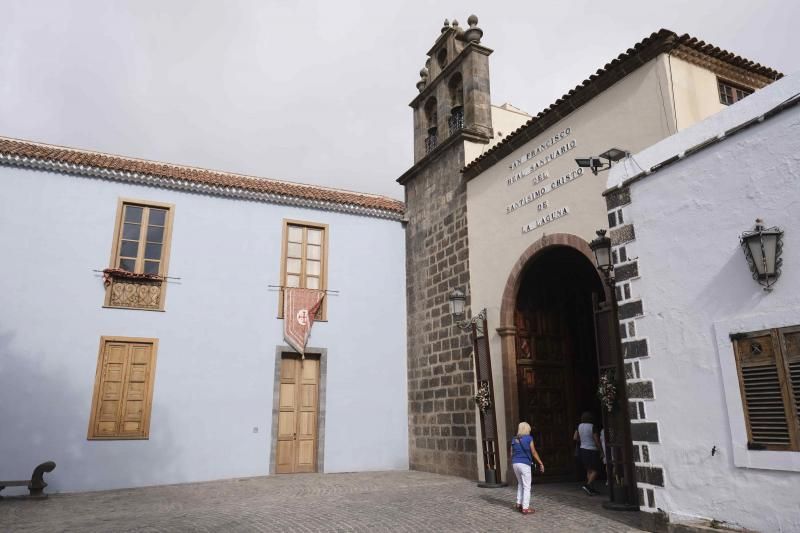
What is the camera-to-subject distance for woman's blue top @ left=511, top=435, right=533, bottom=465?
280 inches

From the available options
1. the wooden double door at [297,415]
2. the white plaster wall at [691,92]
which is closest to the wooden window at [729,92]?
the white plaster wall at [691,92]

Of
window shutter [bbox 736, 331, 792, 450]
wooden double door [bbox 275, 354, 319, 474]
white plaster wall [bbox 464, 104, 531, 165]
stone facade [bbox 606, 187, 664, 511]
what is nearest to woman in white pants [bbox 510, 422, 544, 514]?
stone facade [bbox 606, 187, 664, 511]

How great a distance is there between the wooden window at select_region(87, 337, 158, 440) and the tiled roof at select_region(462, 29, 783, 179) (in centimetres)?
761

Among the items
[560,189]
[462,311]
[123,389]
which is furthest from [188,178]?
A: [560,189]

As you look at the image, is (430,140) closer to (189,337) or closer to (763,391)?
(189,337)

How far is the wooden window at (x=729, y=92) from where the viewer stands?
25.3 feet

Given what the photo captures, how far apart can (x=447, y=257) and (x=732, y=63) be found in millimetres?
5866

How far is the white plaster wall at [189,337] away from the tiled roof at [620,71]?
4.85 m

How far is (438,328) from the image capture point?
11703mm

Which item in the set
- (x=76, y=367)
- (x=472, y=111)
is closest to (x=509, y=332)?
(x=472, y=111)

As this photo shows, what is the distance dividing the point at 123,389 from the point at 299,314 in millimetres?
3533

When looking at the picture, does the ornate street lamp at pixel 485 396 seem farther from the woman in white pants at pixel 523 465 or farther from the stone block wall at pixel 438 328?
the woman in white pants at pixel 523 465

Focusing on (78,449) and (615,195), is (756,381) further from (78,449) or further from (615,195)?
(78,449)

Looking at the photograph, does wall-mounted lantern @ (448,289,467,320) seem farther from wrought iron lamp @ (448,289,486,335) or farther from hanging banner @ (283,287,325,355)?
hanging banner @ (283,287,325,355)
